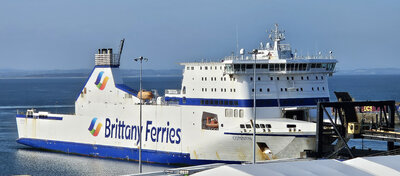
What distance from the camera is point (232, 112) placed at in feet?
126

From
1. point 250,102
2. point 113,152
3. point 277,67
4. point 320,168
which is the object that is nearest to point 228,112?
point 250,102

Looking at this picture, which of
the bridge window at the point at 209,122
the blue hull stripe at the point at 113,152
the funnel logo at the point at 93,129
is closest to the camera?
the bridge window at the point at 209,122

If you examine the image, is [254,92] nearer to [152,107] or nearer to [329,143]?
[329,143]

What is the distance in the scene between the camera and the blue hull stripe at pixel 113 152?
40.8 metres

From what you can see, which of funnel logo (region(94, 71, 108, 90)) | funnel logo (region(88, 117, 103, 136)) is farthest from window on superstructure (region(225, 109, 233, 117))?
funnel logo (region(94, 71, 108, 90))

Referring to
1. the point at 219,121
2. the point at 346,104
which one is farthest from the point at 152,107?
the point at 346,104

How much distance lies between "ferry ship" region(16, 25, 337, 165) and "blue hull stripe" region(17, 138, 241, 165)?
6 cm

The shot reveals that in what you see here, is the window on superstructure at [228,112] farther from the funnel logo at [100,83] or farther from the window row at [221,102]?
the funnel logo at [100,83]

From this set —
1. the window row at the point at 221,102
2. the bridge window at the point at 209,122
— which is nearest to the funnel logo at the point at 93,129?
the bridge window at the point at 209,122

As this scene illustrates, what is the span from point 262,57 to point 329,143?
6.12m

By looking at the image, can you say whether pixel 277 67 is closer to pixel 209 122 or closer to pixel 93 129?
pixel 209 122

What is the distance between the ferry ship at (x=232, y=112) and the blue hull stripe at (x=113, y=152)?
6cm

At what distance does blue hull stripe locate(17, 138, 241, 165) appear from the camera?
40750mm

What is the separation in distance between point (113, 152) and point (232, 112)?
10.0 meters
